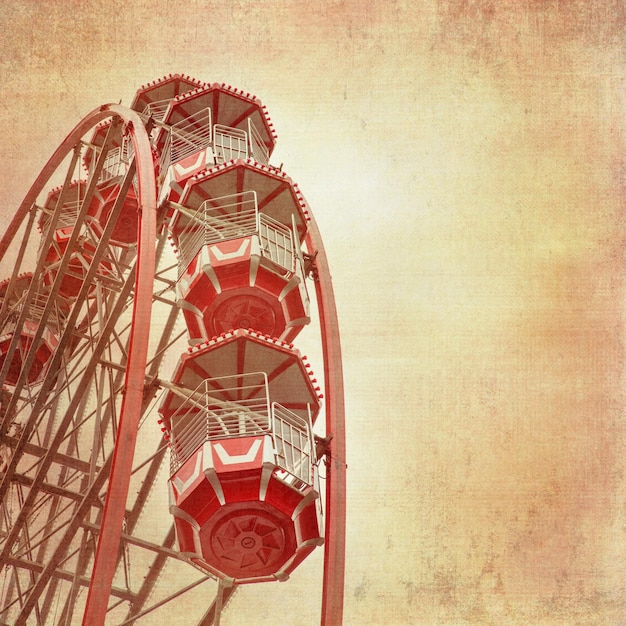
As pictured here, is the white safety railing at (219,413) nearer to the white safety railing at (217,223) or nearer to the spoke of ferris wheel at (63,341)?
the spoke of ferris wheel at (63,341)

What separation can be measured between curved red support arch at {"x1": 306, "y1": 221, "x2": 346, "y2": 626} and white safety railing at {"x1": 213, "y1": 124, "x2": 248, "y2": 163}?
3.17 metres

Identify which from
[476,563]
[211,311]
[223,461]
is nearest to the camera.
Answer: [223,461]

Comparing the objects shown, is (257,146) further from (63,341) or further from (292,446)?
(292,446)

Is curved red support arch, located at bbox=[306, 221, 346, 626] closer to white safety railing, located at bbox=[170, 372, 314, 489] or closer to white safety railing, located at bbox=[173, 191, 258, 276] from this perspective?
white safety railing, located at bbox=[170, 372, 314, 489]

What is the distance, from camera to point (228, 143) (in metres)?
29.3

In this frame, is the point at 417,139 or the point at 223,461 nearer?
the point at 223,461

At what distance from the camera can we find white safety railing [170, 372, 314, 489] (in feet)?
65.9

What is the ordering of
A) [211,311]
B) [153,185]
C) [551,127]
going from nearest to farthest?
[153,185] < [211,311] < [551,127]

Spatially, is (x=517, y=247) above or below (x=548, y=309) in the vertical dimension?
above

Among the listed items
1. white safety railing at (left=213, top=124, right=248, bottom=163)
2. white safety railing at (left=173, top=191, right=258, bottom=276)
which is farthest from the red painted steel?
white safety railing at (left=213, top=124, right=248, bottom=163)

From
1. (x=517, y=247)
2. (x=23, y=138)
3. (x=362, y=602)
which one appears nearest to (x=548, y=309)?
(x=517, y=247)

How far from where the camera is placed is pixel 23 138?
3497 centimetres

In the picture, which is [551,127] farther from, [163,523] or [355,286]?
[163,523]

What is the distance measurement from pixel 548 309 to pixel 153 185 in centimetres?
1891
